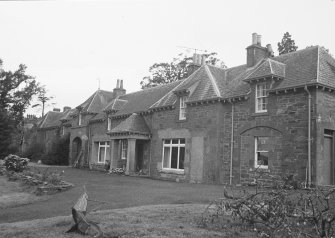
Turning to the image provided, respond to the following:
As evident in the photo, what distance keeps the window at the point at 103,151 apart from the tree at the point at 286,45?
24.6m

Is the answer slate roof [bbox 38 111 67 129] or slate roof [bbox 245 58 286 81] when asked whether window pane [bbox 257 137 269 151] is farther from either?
slate roof [bbox 38 111 67 129]

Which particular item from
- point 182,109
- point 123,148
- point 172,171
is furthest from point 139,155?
point 182,109

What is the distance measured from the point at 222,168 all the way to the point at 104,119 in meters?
16.8

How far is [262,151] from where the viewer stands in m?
20.1

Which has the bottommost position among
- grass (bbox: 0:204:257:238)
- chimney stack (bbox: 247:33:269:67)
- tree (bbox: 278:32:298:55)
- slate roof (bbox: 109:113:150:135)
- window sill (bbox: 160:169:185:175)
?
grass (bbox: 0:204:257:238)

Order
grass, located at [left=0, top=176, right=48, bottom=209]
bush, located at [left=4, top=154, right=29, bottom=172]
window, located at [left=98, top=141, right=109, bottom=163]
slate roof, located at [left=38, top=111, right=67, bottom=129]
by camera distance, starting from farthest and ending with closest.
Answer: slate roof, located at [left=38, top=111, right=67, bottom=129] < window, located at [left=98, top=141, right=109, bottom=163] < bush, located at [left=4, top=154, right=29, bottom=172] < grass, located at [left=0, top=176, right=48, bottom=209]

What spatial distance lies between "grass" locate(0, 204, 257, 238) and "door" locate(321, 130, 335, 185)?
10.6m

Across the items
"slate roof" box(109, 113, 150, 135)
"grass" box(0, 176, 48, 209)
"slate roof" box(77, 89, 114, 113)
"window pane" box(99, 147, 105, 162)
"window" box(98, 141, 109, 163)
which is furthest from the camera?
"slate roof" box(77, 89, 114, 113)

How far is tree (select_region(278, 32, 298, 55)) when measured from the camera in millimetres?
45375

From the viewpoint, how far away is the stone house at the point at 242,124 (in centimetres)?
1808

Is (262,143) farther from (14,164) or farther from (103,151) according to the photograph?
(103,151)

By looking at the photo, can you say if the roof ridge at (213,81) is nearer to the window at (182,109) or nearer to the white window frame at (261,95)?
the window at (182,109)

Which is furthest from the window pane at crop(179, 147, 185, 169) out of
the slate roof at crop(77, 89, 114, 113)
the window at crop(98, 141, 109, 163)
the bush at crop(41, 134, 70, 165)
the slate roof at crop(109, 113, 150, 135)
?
the bush at crop(41, 134, 70, 165)

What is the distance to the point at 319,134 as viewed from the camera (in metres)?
17.6
